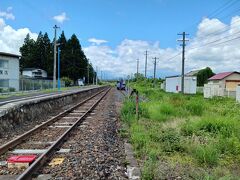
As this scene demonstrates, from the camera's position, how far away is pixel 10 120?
1291cm

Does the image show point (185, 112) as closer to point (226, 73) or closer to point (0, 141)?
point (0, 141)

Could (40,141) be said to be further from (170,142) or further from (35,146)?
(170,142)

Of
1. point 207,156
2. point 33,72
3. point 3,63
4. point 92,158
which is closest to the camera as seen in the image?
point 207,156

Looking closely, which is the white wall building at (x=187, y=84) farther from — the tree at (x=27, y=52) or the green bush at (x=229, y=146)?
the tree at (x=27, y=52)

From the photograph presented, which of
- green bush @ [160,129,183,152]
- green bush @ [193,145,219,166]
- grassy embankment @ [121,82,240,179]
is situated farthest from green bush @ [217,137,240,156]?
green bush @ [160,129,183,152]

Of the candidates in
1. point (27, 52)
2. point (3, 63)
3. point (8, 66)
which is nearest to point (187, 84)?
point (8, 66)

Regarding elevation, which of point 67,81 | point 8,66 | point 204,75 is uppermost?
point 8,66

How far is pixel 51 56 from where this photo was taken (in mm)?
94438

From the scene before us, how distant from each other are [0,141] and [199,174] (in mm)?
6328

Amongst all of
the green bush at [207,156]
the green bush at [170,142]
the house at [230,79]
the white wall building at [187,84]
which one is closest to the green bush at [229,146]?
the green bush at [207,156]

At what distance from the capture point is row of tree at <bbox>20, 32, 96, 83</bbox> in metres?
95.1

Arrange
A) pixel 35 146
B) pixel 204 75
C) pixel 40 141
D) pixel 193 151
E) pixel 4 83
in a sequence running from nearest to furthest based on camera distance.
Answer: pixel 193 151 < pixel 35 146 < pixel 40 141 < pixel 4 83 < pixel 204 75

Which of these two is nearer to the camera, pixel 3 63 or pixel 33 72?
pixel 3 63

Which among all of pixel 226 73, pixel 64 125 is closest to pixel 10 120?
pixel 64 125
